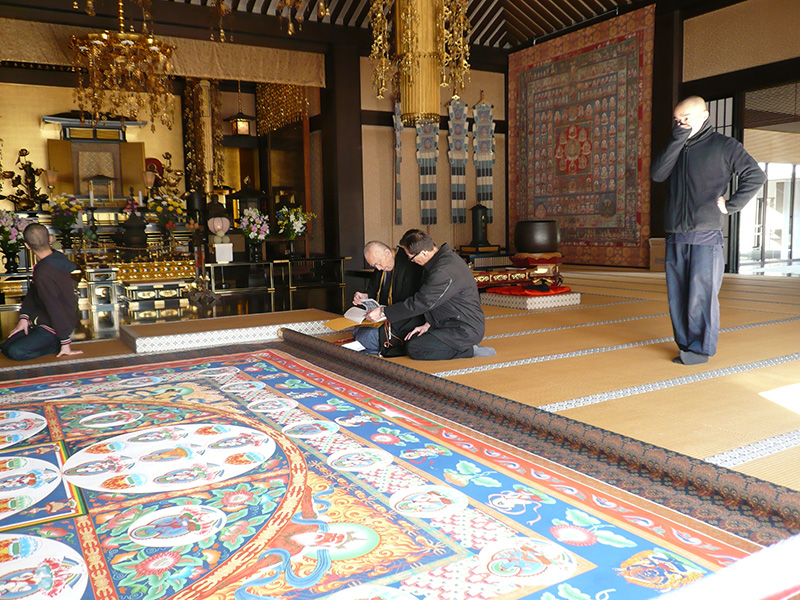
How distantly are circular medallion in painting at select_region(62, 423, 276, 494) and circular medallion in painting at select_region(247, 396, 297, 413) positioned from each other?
0.26m

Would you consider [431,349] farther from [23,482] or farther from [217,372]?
[23,482]

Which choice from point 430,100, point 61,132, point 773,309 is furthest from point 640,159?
point 61,132

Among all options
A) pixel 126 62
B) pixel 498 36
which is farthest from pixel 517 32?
pixel 126 62

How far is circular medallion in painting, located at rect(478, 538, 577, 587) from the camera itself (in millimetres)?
1455

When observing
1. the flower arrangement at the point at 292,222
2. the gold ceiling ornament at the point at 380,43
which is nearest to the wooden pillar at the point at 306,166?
the flower arrangement at the point at 292,222

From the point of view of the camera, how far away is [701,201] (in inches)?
134

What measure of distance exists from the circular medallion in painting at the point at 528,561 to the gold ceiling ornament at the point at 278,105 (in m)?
9.18

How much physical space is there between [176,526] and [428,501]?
0.70 meters

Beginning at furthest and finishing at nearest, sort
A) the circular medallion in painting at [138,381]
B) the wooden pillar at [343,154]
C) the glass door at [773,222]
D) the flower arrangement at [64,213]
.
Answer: the glass door at [773,222]
the wooden pillar at [343,154]
the flower arrangement at [64,213]
the circular medallion in painting at [138,381]

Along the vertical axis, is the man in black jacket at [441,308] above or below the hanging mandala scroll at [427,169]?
below

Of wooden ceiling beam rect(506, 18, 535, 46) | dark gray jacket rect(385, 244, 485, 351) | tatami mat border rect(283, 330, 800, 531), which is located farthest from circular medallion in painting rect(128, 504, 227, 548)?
wooden ceiling beam rect(506, 18, 535, 46)

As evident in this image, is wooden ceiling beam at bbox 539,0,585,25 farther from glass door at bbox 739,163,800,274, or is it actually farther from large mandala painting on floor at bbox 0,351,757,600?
large mandala painting on floor at bbox 0,351,757,600

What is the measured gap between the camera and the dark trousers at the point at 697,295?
3.40 meters

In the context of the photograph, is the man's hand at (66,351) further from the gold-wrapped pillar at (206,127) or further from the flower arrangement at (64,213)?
the gold-wrapped pillar at (206,127)
